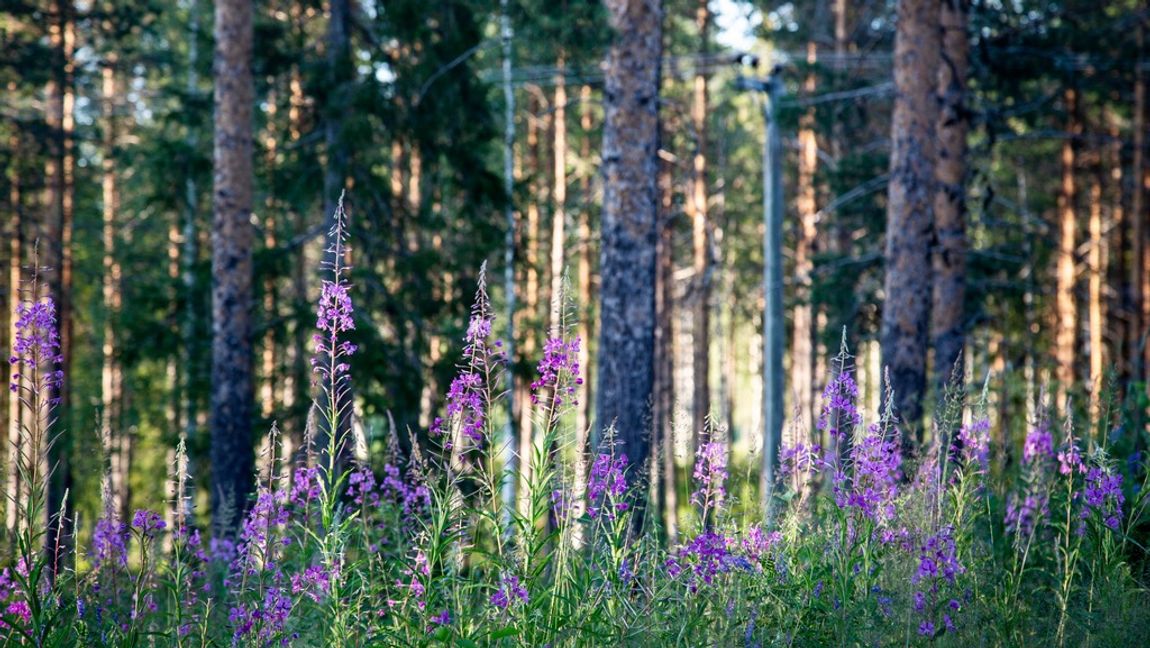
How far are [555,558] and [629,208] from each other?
563cm

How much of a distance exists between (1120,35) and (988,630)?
18811 mm

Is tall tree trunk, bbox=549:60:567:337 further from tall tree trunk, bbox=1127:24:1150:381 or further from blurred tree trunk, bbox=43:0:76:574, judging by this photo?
tall tree trunk, bbox=1127:24:1150:381

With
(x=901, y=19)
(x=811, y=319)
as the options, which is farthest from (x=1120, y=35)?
(x=901, y=19)

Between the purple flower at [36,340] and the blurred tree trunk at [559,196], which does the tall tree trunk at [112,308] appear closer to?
the blurred tree trunk at [559,196]

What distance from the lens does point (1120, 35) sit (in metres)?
20.0

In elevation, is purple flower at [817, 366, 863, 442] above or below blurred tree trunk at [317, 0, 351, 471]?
below

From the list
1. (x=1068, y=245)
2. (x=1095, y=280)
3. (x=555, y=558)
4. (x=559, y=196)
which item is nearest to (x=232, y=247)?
(x=555, y=558)

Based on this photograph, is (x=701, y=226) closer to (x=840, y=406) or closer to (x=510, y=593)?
(x=840, y=406)

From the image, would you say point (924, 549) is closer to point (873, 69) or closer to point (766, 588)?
point (766, 588)

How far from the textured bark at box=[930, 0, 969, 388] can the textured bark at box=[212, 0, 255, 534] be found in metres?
7.65

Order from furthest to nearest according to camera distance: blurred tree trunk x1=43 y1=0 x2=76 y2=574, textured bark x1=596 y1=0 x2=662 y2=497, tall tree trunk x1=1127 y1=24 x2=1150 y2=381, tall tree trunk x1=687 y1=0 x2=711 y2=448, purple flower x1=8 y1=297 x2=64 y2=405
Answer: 1. tall tree trunk x1=687 y1=0 x2=711 y2=448
2. tall tree trunk x1=1127 y1=24 x2=1150 y2=381
3. blurred tree trunk x1=43 y1=0 x2=76 y2=574
4. textured bark x1=596 y1=0 x2=662 y2=497
5. purple flower x1=8 y1=297 x2=64 y2=405

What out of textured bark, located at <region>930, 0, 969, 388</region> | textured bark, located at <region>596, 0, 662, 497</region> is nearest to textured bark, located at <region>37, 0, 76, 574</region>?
textured bark, located at <region>596, 0, 662, 497</region>

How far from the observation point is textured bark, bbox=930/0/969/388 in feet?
40.1

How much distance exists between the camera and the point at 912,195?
1140 cm
